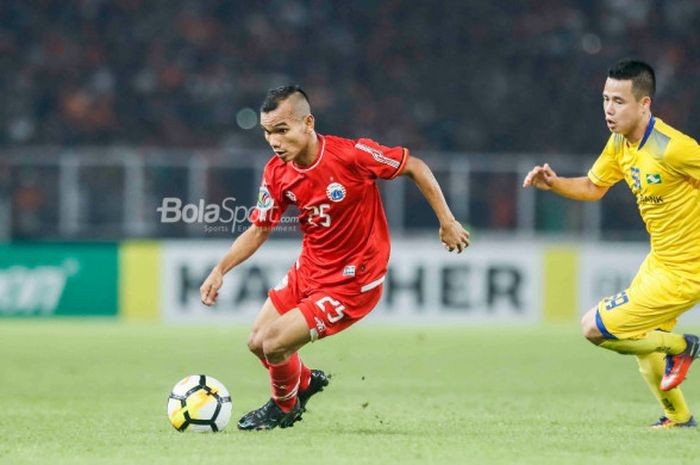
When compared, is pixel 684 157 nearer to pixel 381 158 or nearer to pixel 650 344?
pixel 650 344

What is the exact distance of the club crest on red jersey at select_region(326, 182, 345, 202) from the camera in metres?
7.13

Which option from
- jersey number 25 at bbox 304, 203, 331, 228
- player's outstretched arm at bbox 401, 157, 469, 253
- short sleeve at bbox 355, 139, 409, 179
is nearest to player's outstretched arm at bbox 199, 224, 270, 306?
jersey number 25 at bbox 304, 203, 331, 228

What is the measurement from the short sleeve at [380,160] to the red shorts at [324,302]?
64 cm

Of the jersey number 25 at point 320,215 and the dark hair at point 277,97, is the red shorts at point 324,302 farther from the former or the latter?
the dark hair at point 277,97

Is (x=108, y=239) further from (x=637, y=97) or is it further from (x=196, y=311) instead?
(x=637, y=97)

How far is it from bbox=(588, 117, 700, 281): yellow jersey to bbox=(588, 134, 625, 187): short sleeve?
0.04m

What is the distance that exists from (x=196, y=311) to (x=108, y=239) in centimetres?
197

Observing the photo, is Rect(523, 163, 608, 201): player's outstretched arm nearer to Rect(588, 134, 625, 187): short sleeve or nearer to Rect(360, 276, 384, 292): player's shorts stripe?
Rect(588, 134, 625, 187): short sleeve

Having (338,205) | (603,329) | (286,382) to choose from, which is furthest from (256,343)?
(603,329)

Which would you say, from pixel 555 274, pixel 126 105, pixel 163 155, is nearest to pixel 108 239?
pixel 163 155

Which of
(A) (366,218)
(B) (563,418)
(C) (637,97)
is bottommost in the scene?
Result: (B) (563,418)

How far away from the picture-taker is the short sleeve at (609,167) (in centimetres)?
768

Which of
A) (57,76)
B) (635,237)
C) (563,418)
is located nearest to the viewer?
(563,418)

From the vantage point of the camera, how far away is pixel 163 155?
60.4 feet
